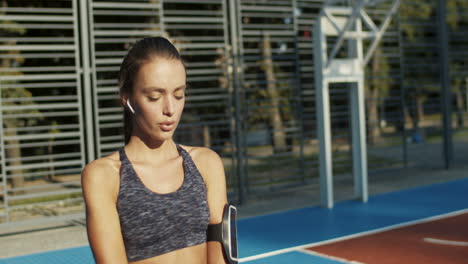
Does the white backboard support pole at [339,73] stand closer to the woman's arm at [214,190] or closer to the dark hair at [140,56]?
the woman's arm at [214,190]

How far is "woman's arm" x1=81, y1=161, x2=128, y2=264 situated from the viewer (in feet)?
4.68

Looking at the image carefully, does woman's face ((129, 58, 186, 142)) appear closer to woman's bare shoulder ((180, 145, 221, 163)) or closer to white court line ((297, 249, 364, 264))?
woman's bare shoulder ((180, 145, 221, 163))

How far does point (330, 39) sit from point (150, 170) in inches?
399

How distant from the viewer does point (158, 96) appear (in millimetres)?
1439

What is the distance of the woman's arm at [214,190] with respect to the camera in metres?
1.63

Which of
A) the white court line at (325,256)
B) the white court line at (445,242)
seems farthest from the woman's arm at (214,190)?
the white court line at (445,242)

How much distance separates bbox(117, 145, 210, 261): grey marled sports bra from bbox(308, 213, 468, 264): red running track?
4.12 m

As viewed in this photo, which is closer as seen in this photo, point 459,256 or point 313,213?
point 459,256

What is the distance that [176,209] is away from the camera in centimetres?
152

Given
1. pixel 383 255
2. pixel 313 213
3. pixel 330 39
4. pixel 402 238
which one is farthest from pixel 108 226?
pixel 330 39

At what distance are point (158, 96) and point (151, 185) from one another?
0.26m

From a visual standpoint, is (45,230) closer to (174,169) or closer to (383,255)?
(383,255)

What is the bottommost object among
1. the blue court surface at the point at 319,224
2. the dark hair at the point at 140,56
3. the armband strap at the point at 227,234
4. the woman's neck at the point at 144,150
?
the blue court surface at the point at 319,224

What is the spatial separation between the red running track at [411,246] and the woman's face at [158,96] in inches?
170
